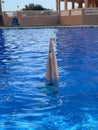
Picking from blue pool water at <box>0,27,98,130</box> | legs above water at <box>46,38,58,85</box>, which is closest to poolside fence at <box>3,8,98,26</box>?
blue pool water at <box>0,27,98,130</box>

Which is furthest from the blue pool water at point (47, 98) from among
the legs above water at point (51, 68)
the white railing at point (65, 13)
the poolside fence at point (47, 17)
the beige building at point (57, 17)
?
the white railing at point (65, 13)

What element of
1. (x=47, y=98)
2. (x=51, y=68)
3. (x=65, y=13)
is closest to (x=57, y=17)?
(x=65, y=13)

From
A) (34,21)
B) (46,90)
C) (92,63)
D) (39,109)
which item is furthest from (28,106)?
(34,21)

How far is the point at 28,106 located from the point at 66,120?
101cm

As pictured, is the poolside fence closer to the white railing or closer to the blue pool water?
the white railing

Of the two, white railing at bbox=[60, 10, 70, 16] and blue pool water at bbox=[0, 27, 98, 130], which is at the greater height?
white railing at bbox=[60, 10, 70, 16]

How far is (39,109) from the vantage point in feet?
20.3

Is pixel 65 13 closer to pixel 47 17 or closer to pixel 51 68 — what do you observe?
pixel 47 17

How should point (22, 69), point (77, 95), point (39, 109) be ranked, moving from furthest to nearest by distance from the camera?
point (22, 69) → point (77, 95) → point (39, 109)

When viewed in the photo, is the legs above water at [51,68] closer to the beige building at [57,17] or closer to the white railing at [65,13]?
the beige building at [57,17]

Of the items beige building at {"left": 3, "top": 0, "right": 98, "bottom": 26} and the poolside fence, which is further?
the poolside fence

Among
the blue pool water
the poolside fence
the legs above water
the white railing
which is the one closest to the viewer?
the blue pool water

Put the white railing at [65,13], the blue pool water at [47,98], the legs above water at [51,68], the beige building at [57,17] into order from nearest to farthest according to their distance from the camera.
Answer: the blue pool water at [47,98] → the legs above water at [51,68] → the beige building at [57,17] → the white railing at [65,13]

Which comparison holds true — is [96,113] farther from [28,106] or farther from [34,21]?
[34,21]
